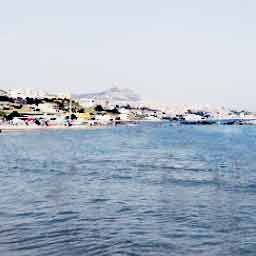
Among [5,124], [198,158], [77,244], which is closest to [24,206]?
[77,244]

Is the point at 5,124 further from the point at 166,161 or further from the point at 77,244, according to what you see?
the point at 77,244

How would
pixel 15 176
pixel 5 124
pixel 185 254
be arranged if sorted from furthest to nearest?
pixel 5 124, pixel 15 176, pixel 185 254

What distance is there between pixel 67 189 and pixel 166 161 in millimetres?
8807

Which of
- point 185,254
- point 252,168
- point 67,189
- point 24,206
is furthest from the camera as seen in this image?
point 252,168

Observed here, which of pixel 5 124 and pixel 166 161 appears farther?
pixel 5 124

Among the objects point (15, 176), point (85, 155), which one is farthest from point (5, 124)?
point (15, 176)

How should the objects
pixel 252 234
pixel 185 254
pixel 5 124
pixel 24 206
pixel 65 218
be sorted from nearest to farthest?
pixel 185 254
pixel 252 234
pixel 65 218
pixel 24 206
pixel 5 124

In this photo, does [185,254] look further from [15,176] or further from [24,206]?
[15,176]

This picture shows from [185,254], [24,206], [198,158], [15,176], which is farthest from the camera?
[198,158]

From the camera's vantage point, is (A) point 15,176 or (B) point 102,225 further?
(A) point 15,176

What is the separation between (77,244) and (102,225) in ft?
4.71

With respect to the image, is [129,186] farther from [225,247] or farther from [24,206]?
[225,247]

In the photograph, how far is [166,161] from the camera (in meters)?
23.5

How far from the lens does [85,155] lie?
26797 millimetres
